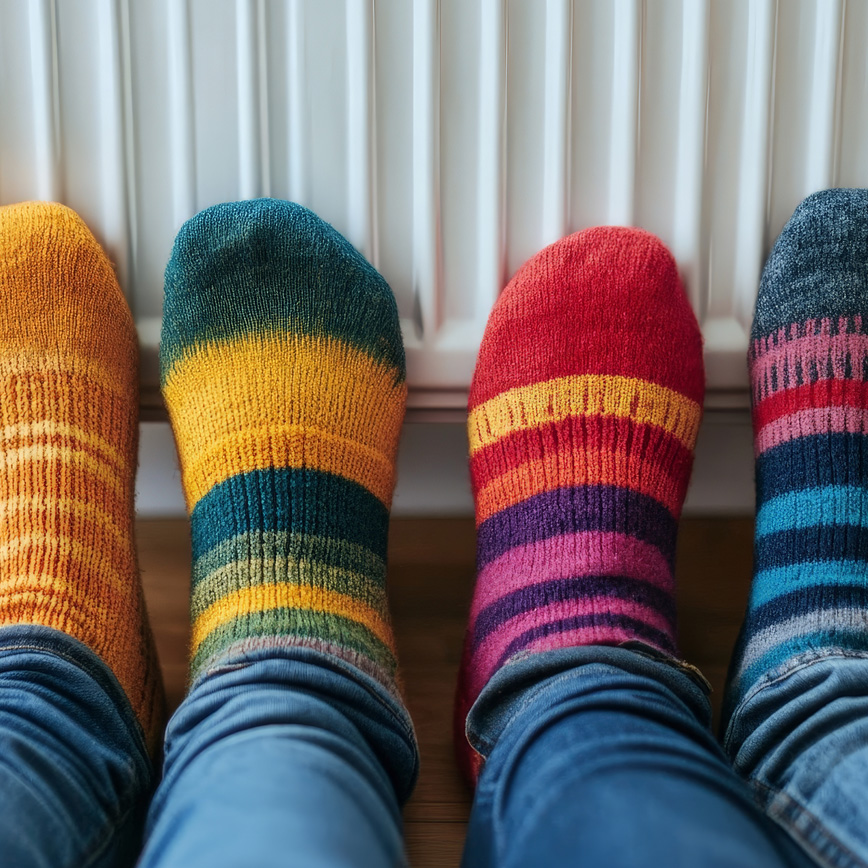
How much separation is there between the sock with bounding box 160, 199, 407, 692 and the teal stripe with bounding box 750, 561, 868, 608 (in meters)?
0.29

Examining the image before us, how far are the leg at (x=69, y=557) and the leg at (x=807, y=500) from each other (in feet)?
1.26

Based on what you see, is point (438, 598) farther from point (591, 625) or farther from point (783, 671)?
point (783, 671)

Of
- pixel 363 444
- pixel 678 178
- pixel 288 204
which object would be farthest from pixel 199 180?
pixel 678 178

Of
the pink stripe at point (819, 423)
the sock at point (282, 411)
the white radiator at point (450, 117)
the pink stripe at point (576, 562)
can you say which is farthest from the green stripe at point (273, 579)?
the pink stripe at point (819, 423)

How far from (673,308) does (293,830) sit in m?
0.52

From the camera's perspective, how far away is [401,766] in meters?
0.52

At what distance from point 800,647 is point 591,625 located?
0.48 feet

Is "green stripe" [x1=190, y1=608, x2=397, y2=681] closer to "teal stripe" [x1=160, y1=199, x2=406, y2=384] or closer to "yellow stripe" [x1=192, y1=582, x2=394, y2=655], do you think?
"yellow stripe" [x1=192, y1=582, x2=394, y2=655]

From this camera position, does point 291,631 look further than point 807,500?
No

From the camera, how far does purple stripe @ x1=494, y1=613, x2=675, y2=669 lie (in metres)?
0.60

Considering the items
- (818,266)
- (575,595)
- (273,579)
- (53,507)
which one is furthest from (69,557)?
(818,266)

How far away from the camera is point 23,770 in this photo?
43 centimetres

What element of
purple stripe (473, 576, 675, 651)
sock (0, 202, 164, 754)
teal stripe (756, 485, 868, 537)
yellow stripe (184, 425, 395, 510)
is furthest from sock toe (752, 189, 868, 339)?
sock (0, 202, 164, 754)

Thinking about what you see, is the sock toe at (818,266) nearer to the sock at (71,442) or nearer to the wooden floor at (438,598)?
the wooden floor at (438,598)
